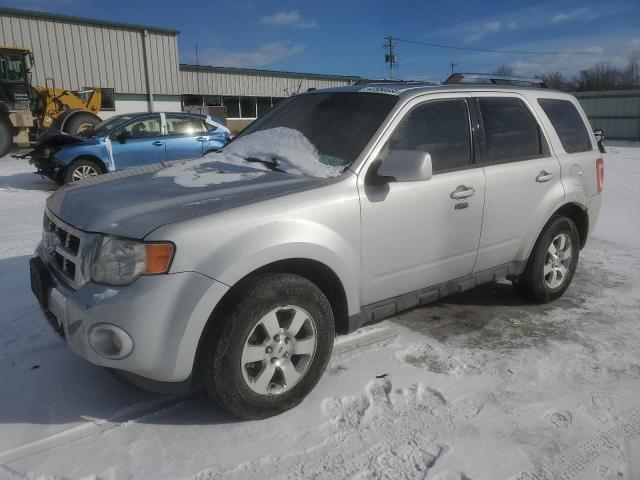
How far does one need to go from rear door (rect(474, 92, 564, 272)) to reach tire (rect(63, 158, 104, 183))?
8.33m

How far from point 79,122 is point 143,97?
1104cm

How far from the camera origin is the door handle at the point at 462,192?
354 centimetres

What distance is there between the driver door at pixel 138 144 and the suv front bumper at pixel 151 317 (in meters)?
8.40

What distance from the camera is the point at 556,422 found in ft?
9.33

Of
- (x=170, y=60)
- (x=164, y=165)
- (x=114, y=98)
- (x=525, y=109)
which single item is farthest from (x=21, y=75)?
(x=525, y=109)

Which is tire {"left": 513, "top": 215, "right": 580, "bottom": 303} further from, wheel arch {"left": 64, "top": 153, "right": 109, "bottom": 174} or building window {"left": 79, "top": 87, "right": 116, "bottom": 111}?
building window {"left": 79, "top": 87, "right": 116, "bottom": 111}

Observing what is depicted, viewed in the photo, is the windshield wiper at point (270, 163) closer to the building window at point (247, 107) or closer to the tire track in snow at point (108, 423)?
the tire track in snow at point (108, 423)

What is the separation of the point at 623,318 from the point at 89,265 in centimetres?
399

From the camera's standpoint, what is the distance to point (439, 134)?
3596mm

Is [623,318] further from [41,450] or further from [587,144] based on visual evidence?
[41,450]

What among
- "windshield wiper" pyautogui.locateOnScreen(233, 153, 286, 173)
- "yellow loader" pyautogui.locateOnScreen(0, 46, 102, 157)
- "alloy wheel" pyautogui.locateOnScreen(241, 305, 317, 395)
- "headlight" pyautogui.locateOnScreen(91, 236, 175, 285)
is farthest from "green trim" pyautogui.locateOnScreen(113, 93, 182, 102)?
A: "alloy wheel" pyautogui.locateOnScreen(241, 305, 317, 395)

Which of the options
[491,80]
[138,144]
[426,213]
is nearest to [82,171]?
[138,144]

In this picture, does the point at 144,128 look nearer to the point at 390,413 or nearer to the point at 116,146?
the point at 116,146

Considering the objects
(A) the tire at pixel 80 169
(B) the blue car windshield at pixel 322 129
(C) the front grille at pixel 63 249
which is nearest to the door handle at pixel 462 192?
(B) the blue car windshield at pixel 322 129
